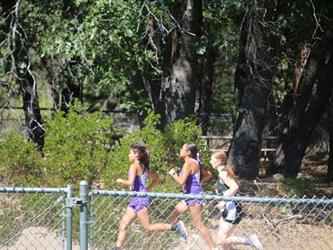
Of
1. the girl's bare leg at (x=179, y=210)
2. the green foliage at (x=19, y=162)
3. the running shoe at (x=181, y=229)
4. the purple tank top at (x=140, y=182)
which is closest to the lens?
the running shoe at (x=181, y=229)

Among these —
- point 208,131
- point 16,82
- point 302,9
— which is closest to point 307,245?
point 302,9

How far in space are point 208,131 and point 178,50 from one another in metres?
9.60

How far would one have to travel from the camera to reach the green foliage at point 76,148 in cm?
905

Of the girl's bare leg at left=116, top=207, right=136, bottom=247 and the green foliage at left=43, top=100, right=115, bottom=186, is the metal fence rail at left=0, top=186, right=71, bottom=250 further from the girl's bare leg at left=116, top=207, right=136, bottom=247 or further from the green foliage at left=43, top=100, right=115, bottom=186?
the girl's bare leg at left=116, top=207, right=136, bottom=247

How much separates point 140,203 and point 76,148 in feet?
6.40

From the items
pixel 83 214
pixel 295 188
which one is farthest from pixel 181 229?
pixel 295 188

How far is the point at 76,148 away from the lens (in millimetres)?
9047

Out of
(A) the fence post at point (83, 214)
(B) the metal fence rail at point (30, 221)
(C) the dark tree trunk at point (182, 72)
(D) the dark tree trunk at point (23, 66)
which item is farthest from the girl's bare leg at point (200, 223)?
(C) the dark tree trunk at point (182, 72)

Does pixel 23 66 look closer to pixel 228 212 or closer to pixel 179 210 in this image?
pixel 179 210

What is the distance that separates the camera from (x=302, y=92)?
16.1 metres

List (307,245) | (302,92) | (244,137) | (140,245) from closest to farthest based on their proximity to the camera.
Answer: (140,245) → (307,245) → (244,137) → (302,92)

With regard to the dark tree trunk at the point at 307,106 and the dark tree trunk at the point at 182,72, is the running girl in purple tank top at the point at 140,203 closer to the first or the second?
the dark tree trunk at the point at 182,72

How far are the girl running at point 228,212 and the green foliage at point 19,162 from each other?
300 centimetres

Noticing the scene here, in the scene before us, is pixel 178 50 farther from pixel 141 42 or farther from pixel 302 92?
pixel 302 92
